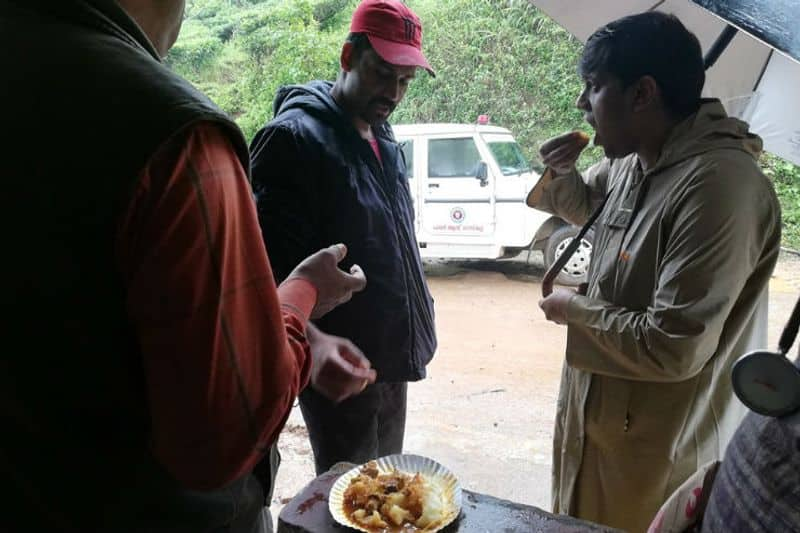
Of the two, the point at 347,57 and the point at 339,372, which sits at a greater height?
the point at 347,57

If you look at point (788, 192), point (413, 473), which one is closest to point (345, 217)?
point (413, 473)

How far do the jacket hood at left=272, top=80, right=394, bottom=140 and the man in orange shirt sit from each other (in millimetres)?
1247

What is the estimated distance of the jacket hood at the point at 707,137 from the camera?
156 cm

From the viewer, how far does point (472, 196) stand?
6.90 meters

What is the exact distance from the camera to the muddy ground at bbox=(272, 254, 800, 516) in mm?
3241

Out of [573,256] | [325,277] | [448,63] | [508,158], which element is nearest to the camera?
[325,277]

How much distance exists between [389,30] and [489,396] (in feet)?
9.95

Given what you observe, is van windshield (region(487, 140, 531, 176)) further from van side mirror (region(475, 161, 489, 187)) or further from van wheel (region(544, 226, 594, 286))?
van wheel (region(544, 226, 594, 286))

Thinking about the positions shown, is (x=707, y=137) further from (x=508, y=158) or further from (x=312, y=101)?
(x=508, y=158)

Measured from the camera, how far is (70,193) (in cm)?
67

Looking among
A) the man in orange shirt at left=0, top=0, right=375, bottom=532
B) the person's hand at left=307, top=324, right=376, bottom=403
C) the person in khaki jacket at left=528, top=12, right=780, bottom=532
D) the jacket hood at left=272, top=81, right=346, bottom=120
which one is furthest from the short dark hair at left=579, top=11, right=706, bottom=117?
the man in orange shirt at left=0, top=0, right=375, bottom=532

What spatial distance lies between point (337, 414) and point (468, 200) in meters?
5.17

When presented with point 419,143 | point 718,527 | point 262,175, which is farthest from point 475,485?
point 419,143

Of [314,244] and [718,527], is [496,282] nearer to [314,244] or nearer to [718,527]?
[314,244]
